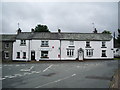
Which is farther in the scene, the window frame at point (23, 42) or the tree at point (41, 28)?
the tree at point (41, 28)

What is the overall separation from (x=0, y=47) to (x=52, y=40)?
42.1ft

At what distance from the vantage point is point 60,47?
1369 inches

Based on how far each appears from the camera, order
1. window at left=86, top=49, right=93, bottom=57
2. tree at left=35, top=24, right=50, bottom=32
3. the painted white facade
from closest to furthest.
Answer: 1. the painted white facade
2. window at left=86, top=49, right=93, bottom=57
3. tree at left=35, top=24, right=50, bottom=32

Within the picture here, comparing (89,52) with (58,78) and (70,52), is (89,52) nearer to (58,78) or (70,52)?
(70,52)

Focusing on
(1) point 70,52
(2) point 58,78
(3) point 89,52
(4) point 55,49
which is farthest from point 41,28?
(2) point 58,78

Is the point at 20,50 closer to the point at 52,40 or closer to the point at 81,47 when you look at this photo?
the point at 52,40

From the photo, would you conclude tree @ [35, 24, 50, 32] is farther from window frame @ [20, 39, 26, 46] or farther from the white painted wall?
the white painted wall

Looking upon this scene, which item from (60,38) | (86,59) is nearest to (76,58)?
(86,59)

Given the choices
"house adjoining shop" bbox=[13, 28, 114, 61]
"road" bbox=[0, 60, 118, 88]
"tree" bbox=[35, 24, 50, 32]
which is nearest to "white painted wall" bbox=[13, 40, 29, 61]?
"house adjoining shop" bbox=[13, 28, 114, 61]

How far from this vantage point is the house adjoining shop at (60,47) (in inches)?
1359

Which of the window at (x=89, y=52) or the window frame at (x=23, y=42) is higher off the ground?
the window frame at (x=23, y=42)

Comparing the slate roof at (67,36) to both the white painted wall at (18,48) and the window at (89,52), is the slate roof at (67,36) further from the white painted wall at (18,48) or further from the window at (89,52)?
the window at (89,52)

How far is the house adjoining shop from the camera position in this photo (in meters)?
34.5

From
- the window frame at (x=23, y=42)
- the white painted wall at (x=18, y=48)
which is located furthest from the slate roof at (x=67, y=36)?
the white painted wall at (x=18, y=48)
